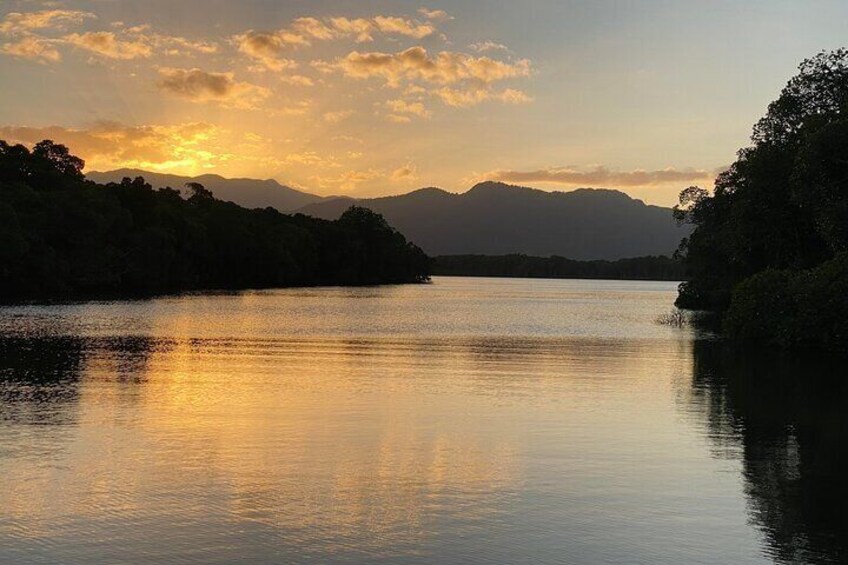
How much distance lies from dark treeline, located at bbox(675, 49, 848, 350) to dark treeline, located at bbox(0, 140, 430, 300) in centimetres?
5836

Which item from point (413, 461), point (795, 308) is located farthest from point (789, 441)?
point (795, 308)

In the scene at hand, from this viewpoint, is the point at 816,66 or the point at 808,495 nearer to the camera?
the point at 808,495

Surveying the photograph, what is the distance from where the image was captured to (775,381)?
87.1 feet

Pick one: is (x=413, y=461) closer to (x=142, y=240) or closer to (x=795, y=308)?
(x=795, y=308)

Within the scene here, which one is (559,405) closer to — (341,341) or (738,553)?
(738,553)

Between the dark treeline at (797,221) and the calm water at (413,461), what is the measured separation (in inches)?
282

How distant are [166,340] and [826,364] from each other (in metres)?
26.7

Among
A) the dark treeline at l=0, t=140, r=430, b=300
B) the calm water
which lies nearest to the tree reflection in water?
the calm water

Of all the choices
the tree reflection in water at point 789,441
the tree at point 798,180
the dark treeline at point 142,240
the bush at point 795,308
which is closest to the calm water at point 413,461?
the tree reflection in water at point 789,441

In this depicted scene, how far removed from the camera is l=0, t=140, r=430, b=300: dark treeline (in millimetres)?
84188

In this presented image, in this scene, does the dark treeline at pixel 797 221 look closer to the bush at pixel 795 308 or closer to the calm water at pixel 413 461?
the bush at pixel 795 308

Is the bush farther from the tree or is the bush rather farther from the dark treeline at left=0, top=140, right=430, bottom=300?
the dark treeline at left=0, top=140, right=430, bottom=300

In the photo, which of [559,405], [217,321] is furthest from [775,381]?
[217,321]

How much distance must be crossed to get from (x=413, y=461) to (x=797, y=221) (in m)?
39.4
